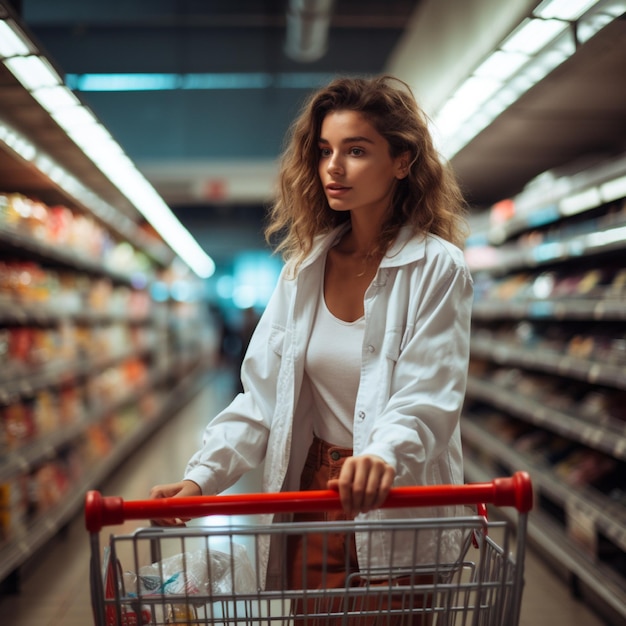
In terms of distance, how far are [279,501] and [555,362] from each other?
3.61 metres

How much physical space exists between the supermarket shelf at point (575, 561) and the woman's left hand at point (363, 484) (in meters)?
2.36

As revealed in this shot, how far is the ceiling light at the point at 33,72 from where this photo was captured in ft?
9.96

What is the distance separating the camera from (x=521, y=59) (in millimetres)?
3418

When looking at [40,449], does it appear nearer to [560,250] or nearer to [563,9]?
[560,250]

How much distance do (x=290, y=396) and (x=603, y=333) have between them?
10.2 ft

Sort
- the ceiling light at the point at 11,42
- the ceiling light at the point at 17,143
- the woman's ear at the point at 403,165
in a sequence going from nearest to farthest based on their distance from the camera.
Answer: the woman's ear at the point at 403,165, the ceiling light at the point at 11,42, the ceiling light at the point at 17,143

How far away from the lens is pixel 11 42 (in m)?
2.84

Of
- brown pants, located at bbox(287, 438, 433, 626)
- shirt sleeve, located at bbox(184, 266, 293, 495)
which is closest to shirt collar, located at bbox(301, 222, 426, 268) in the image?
shirt sleeve, located at bbox(184, 266, 293, 495)

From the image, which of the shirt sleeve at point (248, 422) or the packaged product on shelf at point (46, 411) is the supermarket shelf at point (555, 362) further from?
the packaged product on shelf at point (46, 411)

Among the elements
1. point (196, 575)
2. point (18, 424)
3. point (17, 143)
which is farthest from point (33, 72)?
point (196, 575)

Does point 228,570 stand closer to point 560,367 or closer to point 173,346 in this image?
point 560,367

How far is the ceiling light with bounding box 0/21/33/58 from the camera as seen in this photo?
2.71m

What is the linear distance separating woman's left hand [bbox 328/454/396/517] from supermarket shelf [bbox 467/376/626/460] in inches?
→ 100

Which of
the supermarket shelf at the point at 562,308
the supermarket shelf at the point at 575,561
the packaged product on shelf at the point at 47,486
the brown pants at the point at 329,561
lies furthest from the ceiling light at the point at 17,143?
the supermarket shelf at the point at 575,561
